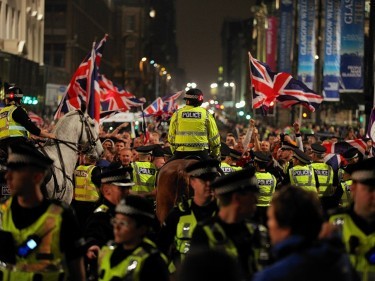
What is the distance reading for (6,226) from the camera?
267 inches

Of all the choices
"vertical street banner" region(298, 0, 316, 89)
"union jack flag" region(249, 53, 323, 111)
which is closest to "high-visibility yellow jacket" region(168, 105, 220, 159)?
"union jack flag" region(249, 53, 323, 111)

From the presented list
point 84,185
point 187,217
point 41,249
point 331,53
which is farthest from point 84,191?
point 331,53

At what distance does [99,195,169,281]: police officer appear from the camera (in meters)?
6.41

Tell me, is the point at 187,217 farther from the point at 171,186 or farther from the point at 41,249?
the point at 171,186

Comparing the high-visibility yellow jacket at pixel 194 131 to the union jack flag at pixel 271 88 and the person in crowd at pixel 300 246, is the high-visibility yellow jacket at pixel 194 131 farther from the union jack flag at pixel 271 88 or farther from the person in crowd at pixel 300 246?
the union jack flag at pixel 271 88

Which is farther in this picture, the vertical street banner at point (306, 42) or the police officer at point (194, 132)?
the vertical street banner at point (306, 42)

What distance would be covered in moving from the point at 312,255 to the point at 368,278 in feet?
7.42

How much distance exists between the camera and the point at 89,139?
618 inches

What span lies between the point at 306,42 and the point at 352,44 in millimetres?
15110

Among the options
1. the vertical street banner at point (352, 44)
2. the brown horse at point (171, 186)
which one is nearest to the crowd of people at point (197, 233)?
the brown horse at point (171, 186)

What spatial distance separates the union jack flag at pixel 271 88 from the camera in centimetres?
2219

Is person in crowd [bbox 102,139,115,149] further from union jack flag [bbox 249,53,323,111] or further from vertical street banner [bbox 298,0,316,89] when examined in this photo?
vertical street banner [bbox 298,0,316,89]

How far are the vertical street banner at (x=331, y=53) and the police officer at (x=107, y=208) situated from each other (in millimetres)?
30303

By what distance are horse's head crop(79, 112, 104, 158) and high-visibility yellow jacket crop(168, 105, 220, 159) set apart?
2414 millimetres
